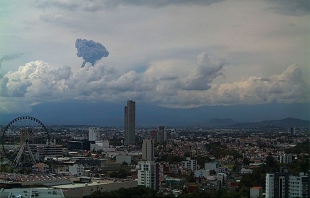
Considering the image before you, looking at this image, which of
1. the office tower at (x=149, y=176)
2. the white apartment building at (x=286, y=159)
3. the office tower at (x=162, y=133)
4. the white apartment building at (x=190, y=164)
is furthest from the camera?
the office tower at (x=162, y=133)

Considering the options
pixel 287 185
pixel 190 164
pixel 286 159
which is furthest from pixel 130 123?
pixel 287 185

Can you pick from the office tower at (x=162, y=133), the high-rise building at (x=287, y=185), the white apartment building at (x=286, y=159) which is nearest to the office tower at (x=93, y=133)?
the office tower at (x=162, y=133)

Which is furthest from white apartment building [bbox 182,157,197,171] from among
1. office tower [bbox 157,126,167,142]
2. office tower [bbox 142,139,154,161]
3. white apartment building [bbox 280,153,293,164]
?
office tower [bbox 157,126,167,142]

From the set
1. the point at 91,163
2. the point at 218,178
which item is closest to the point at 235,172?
the point at 218,178

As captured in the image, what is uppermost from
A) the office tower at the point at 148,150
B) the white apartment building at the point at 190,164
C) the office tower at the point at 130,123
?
the office tower at the point at 130,123

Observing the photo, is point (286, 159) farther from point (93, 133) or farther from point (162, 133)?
point (93, 133)

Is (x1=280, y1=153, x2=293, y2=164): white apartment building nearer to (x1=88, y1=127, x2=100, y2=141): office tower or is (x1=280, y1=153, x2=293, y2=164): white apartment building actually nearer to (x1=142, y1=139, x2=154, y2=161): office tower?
(x1=142, y1=139, x2=154, y2=161): office tower

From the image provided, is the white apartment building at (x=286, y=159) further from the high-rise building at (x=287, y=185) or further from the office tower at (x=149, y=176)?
the high-rise building at (x=287, y=185)
